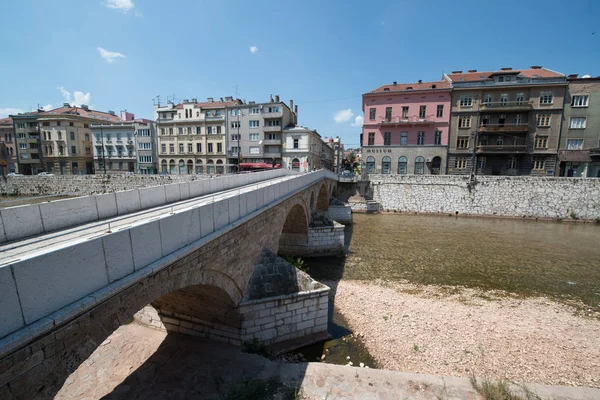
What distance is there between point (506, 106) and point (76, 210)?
40846 millimetres

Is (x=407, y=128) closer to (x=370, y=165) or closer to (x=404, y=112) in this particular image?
(x=404, y=112)

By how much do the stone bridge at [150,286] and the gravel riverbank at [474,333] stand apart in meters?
2.35

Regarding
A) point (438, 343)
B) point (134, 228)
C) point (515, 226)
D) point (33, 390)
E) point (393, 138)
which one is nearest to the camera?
point (33, 390)

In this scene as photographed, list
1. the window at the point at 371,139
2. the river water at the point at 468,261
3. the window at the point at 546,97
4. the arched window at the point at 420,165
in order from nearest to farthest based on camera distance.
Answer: the river water at the point at 468,261 < the window at the point at 546,97 < the arched window at the point at 420,165 < the window at the point at 371,139

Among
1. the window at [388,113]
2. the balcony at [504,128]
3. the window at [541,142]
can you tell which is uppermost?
the window at [388,113]

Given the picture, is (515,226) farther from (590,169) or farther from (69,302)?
(69,302)

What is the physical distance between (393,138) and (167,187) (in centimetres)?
3372

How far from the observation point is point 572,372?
743cm

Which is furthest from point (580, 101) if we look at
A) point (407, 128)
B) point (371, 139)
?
point (371, 139)

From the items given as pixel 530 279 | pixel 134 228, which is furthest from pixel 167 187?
pixel 530 279

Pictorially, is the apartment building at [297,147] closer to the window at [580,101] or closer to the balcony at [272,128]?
the balcony at [272,128]

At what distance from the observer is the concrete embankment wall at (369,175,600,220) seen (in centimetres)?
2719

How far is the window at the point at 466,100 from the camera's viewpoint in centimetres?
3347

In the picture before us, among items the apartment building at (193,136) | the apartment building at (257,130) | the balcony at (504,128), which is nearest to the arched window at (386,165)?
the balcony at (504,128)
